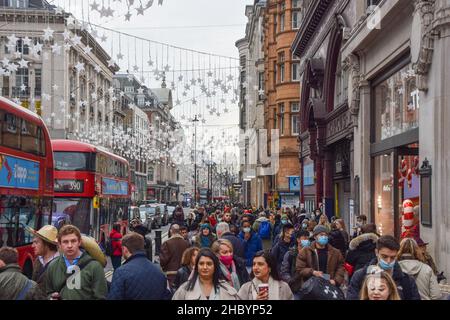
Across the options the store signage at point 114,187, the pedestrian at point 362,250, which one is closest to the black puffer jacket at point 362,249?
the pedestrian at point 362,250

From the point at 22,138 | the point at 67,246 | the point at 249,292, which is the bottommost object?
the point at 249,292

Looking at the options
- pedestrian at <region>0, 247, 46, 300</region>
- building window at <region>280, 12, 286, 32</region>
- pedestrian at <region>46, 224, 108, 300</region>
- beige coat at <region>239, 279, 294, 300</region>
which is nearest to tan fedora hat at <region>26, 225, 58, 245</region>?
pedestrian at <region>46, 224, 108, 300</region>

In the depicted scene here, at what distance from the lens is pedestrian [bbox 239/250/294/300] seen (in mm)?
6746

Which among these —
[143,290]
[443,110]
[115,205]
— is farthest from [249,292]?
[115,205]

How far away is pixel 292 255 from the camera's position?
9938mm

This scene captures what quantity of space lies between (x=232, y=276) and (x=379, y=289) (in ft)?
9.75

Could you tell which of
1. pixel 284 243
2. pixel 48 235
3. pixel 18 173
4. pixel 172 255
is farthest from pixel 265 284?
pixel 18 173

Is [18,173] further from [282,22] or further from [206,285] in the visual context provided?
[282,22]

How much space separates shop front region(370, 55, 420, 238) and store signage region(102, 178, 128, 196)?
10.1 metres

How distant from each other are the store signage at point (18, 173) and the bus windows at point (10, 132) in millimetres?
304
